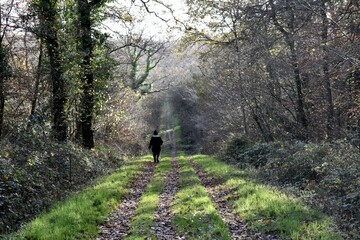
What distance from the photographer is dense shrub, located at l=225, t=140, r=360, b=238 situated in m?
8.95

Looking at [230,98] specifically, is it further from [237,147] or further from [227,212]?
[227,212]

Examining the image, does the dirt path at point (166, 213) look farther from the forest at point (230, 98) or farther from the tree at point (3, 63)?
the tree at point (3, 63)

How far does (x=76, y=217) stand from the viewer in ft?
27.7

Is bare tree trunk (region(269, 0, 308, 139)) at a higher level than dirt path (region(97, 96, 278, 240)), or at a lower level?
higher

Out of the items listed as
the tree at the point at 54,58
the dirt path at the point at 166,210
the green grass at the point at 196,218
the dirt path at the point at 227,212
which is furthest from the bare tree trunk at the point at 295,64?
the tree at the point at 54,58

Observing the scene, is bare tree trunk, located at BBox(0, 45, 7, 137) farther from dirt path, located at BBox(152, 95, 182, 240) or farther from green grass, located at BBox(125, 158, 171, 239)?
dirt path, located at BBox(152, 95, 182, 240)

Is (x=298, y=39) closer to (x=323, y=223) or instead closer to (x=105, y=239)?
(x=323, y=223)

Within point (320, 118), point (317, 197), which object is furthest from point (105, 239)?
point (320, 118)

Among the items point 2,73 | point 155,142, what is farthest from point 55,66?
point 155,142

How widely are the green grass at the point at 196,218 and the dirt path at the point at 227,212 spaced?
0.81 feet

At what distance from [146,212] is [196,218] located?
63.1 inches

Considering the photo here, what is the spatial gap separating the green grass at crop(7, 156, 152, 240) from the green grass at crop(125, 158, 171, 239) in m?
0.81

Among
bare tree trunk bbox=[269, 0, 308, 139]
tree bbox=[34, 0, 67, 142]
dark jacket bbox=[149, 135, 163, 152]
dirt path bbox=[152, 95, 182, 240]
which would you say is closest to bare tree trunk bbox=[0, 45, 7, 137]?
tree bbox=[34, 0, 67, 142]

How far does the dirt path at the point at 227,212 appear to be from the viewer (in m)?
7.72
